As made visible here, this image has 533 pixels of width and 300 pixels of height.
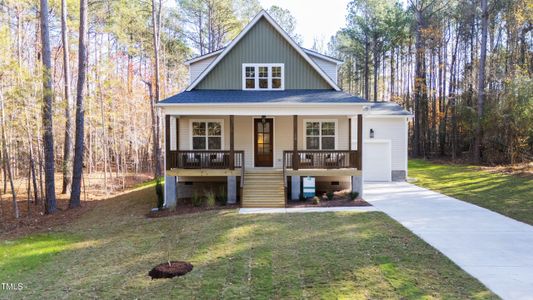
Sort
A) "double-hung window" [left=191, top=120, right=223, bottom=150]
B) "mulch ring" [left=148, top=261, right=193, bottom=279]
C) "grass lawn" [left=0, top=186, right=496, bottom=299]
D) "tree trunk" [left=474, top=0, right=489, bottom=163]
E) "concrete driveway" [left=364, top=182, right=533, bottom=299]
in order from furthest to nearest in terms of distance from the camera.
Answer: "tree trunk" [left=474, top=0, right=489, bottom=163]
"double-hung window" [left=191, top=120, right=223, bottom=150]
"mulch ring" [left=148, top=261, right=193, bottom=279]
"concrete driveway" [left=364, top=182, right=533, bottom=299]
"grass lawn" [left=0, top=186, right=496, bottom=299]

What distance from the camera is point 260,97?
47.3ft

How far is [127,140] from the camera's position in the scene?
26406mm

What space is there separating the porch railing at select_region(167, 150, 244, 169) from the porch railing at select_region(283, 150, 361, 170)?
2.21 m

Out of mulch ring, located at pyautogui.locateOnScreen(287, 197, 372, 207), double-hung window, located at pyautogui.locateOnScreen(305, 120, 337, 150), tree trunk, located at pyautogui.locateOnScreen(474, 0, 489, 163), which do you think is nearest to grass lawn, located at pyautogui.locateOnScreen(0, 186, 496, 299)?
mulch ring, located at pyautogui.locateOnScreen(287, 197, 372, 207)

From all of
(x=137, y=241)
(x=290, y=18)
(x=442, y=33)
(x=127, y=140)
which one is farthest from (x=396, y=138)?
(x=290, y=18)

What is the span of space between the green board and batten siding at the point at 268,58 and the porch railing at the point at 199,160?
3.13 metres

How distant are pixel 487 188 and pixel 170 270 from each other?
15.2m

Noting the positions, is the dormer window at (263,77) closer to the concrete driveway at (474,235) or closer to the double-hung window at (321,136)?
the double-hung window at (321,136)

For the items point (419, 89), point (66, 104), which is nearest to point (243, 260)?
point (66, 104)

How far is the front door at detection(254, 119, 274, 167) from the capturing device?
15966 millimetres

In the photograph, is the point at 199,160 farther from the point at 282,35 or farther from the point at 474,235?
the point at 474,235

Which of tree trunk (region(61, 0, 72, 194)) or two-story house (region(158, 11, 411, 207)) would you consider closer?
two-story house (region(158, 11, 411, 207))

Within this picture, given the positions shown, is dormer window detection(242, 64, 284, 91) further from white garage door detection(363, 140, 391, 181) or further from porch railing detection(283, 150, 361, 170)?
white garage door detection(363, 140, 391, 181)

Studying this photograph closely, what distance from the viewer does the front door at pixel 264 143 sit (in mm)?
15966
